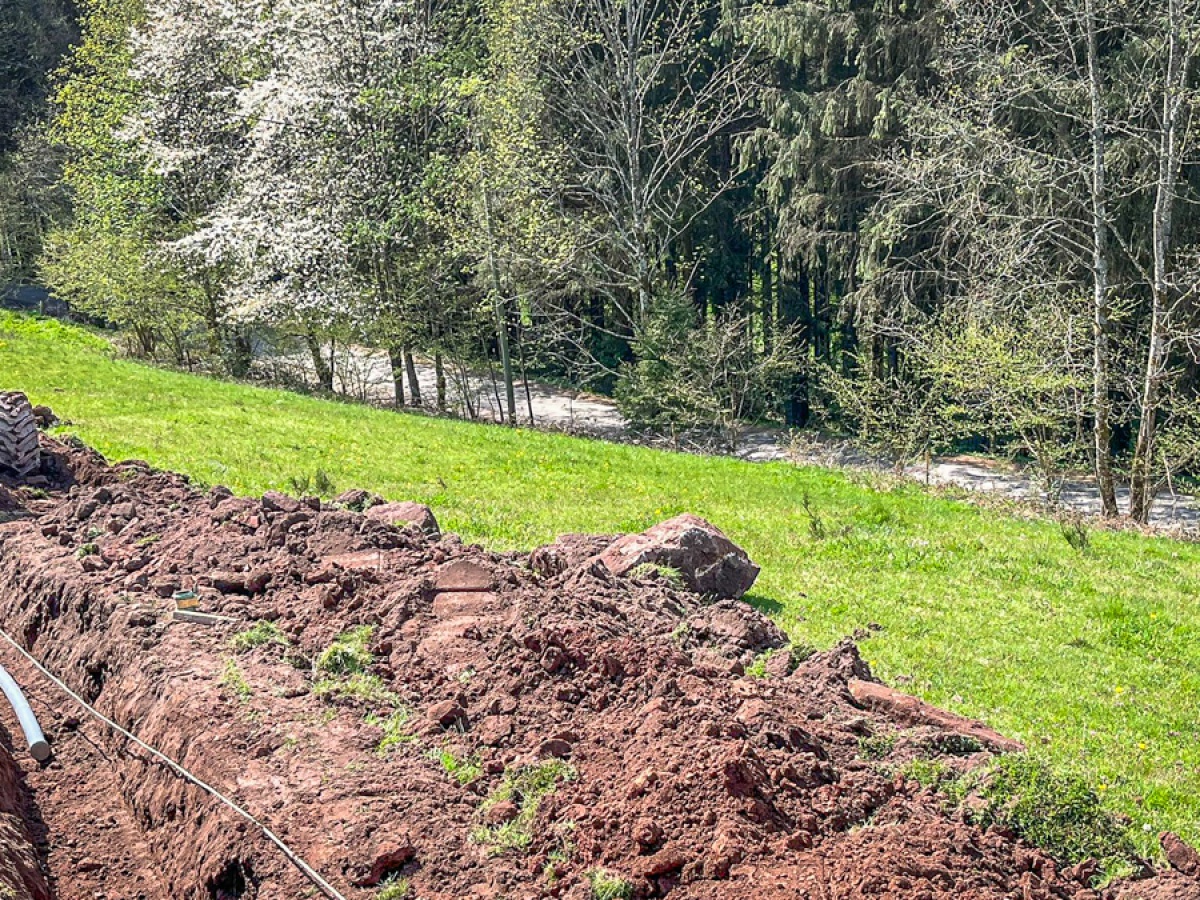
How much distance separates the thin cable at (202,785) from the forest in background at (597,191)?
14013 mm

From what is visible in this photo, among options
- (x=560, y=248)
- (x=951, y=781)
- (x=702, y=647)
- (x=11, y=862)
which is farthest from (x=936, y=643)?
(x=560, y=248)

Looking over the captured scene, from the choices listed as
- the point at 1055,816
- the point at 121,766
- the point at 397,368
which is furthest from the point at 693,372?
the point at 1055,816

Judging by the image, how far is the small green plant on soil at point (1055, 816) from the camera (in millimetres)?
4227

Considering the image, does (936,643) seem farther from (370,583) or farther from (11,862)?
(11,862)

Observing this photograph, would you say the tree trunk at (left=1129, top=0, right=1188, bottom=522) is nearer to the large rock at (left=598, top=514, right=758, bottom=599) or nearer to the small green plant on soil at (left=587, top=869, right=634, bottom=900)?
the large rock at (left=598, top=514, right=758, bottom=599)

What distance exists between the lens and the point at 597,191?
25.7 meters

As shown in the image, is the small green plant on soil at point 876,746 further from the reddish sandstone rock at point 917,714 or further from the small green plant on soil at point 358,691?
the small green plant on soil at point 358,691

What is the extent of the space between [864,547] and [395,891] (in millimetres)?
7750

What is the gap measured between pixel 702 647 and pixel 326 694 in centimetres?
214

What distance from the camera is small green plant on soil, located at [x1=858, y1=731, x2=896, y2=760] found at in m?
4.86

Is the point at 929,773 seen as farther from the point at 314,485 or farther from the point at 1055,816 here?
the point at 314,485

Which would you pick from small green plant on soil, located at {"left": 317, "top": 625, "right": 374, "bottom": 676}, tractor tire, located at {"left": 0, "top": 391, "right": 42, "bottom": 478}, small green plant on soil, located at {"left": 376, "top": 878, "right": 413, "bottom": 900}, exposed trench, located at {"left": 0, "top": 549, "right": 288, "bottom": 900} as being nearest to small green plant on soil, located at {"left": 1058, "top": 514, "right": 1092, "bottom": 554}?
small green plant on soil, located at {"left": 317, "top": 625, "right": 374, "bottom": 676}

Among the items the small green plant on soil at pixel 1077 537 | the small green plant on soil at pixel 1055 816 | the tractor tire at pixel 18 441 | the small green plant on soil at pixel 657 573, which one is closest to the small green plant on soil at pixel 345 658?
the small green plant on soil at pixel 657 573

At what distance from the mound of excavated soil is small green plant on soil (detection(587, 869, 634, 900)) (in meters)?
0.03
